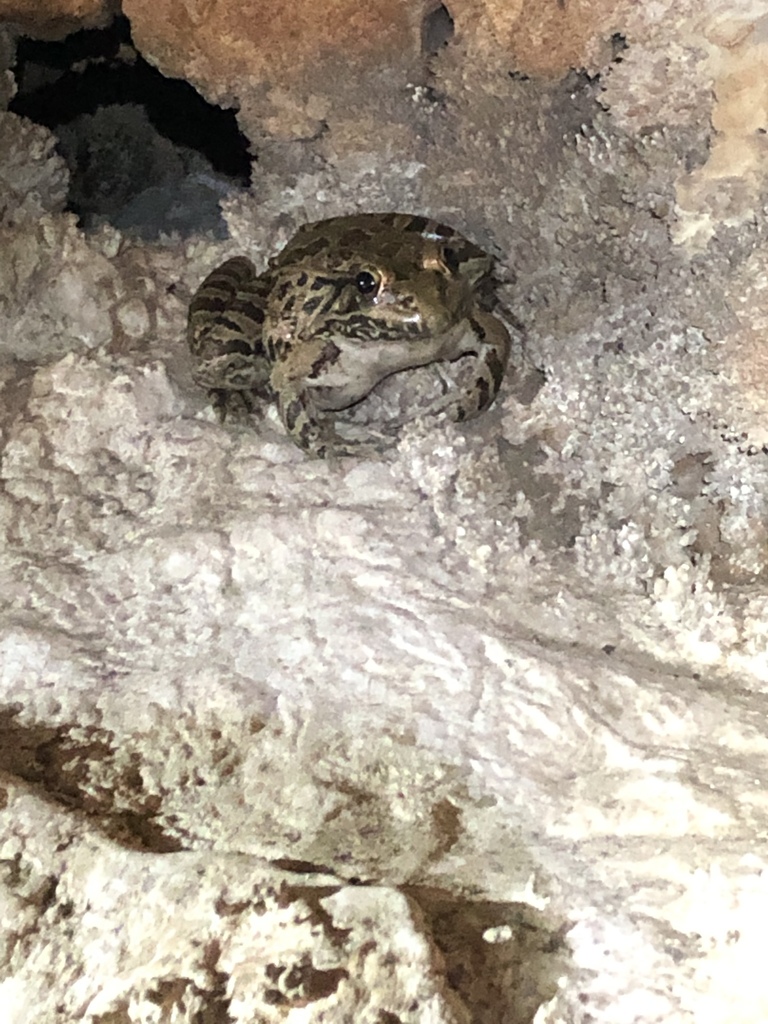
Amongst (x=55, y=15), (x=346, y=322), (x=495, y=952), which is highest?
(x=55, y=15)

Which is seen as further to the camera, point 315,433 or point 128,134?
point 128,134

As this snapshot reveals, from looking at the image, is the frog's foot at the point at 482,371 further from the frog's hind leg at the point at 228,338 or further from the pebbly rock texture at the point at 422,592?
the frog's hind leg at the point at 228,338

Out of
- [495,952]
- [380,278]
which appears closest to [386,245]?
[380,278]

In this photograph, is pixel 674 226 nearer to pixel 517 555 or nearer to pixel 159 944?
pixel 517 555

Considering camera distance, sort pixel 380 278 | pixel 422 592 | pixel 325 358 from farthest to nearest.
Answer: pixel 325 358 → pixel 380 278 → pixel 422 592

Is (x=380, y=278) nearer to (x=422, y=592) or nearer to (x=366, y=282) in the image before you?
(x=366, y=282)

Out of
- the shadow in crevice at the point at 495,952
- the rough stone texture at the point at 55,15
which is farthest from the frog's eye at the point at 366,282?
the shadow in crevice at the point at 495,952

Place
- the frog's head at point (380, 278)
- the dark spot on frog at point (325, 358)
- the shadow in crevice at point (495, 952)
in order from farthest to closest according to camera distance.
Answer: the dark spot on frog at point (325, 358)
the frog's head at point (380, 278)
the shadow in crevice at point (495, 952)

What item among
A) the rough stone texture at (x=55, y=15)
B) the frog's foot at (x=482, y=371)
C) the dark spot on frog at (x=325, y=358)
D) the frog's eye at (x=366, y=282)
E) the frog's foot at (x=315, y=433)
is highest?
the rough stone texture at (x=55, y=15)
